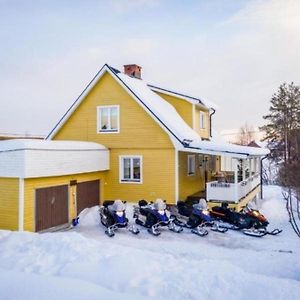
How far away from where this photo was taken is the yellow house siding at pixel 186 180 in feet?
60.4

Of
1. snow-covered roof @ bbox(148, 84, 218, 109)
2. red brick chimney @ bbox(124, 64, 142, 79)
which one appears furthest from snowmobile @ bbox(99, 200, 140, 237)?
red brick chimney @ bbox(124, 64, 142, 79)

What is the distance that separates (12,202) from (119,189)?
6261mm

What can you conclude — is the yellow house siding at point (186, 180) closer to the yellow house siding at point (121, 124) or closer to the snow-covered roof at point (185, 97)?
the yellow house siding at point (121, 124)

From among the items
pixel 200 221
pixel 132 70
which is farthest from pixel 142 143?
pixel 132 70

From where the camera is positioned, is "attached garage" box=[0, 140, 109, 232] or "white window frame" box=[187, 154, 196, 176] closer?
"attached garage" box=[0, 140, 109, 232]

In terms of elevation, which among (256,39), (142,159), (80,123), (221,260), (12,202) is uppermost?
(256,39)

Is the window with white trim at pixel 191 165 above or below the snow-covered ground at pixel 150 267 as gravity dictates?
above

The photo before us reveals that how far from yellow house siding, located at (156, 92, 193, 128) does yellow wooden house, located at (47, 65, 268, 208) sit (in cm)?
29

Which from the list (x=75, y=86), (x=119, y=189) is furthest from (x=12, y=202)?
(x=75, y=86)

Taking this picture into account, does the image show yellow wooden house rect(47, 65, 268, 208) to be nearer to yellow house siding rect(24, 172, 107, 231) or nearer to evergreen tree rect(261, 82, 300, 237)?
yellow house siding rect(24, 172, 107, 231)

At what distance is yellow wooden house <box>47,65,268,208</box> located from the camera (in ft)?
56.2

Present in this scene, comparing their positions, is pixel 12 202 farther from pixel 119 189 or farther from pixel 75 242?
pixel 119 189

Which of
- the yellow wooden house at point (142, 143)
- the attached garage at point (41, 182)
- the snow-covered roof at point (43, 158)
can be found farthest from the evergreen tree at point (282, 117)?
the attached garage at point (41, 182)

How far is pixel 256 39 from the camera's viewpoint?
57.9ft
